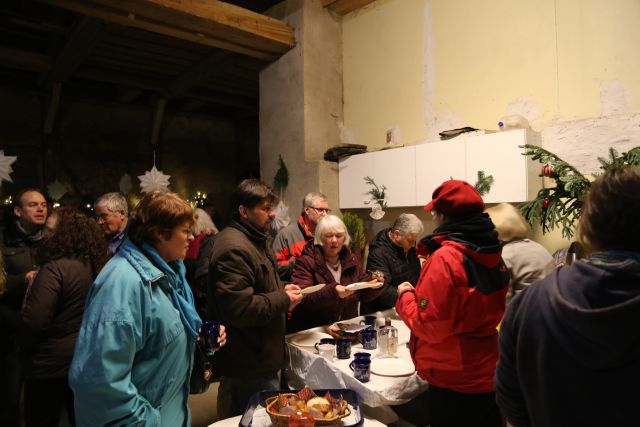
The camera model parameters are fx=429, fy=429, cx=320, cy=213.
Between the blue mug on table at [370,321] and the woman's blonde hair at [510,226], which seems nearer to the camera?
the woman's blonde hair at [510,226]

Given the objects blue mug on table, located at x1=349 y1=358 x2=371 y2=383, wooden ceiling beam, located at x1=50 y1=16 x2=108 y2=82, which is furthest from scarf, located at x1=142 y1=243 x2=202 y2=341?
wooden ceiling beam, located at x1=50 y1=16 x2=108 y2=82

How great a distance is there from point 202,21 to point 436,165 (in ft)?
8.54

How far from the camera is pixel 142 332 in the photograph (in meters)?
1.33

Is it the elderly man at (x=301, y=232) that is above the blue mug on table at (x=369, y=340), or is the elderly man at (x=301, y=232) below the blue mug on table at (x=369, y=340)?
above

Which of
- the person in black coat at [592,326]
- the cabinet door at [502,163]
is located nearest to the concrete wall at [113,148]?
the cabinet door at [502,163]

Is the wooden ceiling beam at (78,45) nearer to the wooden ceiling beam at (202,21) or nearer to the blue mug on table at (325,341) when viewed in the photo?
the wooden ceiling beam at (202,21)

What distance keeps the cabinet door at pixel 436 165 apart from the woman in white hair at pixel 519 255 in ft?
4.06

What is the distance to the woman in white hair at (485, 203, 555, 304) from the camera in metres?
2.51

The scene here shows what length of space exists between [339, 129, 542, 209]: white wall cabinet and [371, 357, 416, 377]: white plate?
6.14ft

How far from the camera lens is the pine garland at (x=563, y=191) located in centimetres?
274

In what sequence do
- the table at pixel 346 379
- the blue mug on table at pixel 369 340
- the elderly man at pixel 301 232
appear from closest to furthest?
the table at pixel 346 379 < the blue mug on table at pixel 369 340 < the elderly man at pixel 301 232

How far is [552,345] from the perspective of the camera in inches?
40.3

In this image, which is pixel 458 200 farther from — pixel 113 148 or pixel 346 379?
pixel 113 148

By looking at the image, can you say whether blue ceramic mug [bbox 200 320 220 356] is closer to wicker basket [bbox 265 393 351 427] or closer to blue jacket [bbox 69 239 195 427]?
blue jacket [bbox 69 239 195 427]
